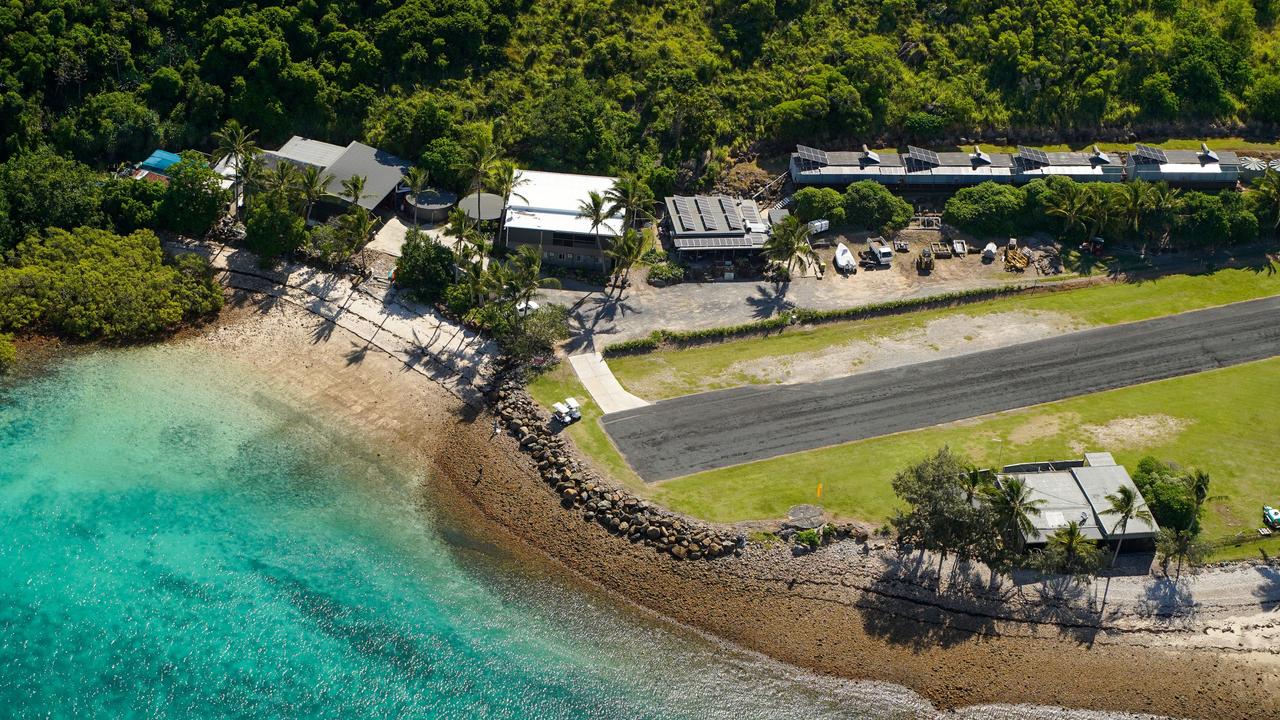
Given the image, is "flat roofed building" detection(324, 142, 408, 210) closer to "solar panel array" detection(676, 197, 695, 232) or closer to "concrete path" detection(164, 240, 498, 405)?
"concrete path" detection(164, 240, 498, 405)

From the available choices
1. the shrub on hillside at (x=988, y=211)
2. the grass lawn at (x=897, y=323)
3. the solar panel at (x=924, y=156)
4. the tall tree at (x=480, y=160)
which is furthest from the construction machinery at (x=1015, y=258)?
the tall tree at (x=480, y=160)

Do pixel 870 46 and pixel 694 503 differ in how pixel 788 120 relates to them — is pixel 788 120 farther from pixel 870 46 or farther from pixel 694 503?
pixel 694 503

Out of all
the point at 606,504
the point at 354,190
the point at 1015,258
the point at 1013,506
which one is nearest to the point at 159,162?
the point at 354,190

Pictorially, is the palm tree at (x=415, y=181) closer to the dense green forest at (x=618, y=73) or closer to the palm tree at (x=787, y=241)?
the dense green forest at (x=618, y=73)

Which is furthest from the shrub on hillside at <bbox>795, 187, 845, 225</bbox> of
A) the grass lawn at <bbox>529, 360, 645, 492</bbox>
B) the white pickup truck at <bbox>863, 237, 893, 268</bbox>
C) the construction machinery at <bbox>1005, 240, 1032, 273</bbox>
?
the grass lawn at <bbox>529, 360, 645, 492</bbox>

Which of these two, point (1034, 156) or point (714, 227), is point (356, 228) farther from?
point (1034, 156)

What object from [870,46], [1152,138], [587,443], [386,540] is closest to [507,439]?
[587,443]

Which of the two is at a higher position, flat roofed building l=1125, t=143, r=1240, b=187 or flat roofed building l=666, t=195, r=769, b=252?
flat roofed building l=1125, t=143, r=1240, b=187
